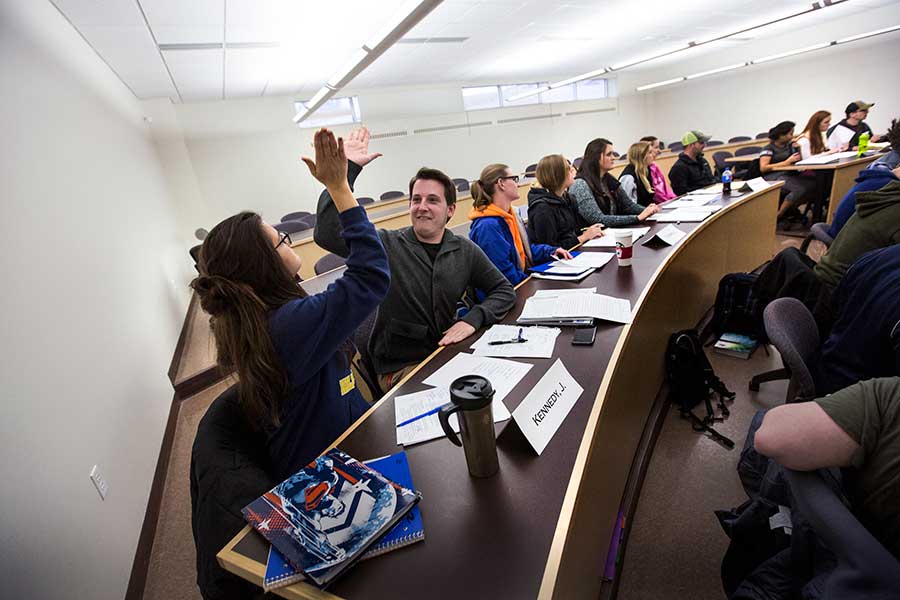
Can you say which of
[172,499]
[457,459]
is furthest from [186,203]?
[457,459]

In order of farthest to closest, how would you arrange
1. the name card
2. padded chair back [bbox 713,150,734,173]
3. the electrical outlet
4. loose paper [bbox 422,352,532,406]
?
padded chair back [bbox 713,150,734,173] → the electrical outlet → loose paper [bbox 422,352,532,406] → the name card

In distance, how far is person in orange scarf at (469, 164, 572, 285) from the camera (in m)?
2.27

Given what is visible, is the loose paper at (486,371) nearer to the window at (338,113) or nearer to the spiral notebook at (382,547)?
the spiral notebook at (382,547)

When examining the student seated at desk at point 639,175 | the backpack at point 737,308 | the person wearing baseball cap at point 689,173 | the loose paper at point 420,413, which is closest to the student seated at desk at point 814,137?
the person wearing baseball cap at point 689,173

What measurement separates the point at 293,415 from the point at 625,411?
1.17 metres

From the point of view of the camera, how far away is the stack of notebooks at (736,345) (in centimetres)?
258

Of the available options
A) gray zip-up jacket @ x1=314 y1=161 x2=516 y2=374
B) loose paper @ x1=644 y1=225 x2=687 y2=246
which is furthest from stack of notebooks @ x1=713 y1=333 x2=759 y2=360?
gray zip-up jacket @ x1=314 y1=161 x2=516 y2=374

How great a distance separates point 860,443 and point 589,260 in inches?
60.5

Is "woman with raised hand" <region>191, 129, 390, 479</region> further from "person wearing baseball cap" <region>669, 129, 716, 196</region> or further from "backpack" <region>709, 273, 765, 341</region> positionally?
"person wearing baseball cap" <region>669, 129, 716, 196</region>

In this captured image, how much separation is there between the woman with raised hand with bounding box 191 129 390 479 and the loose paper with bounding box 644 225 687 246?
1877mm

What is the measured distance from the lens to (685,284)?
96.5 inches

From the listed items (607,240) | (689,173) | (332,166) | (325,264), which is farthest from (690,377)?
(689,173)

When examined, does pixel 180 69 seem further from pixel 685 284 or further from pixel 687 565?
pixel 687 565

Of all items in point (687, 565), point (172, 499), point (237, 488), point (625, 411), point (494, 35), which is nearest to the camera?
point (237, 488)
